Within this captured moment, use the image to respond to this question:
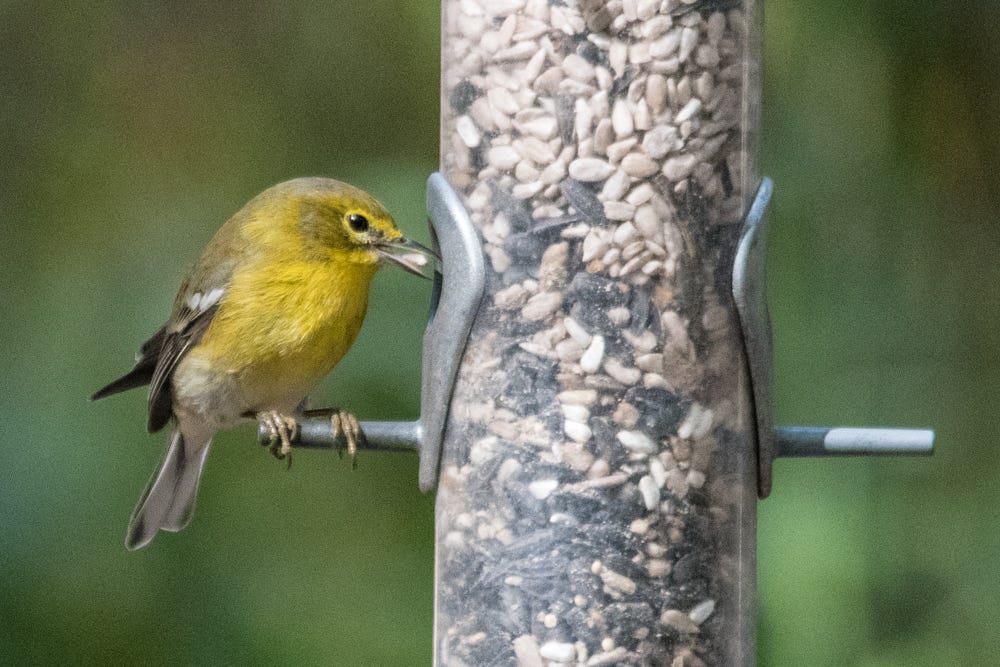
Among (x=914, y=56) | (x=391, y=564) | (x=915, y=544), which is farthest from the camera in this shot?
(x=391, y=564)

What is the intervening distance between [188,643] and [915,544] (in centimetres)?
241

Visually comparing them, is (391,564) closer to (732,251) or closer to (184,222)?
(184,222)

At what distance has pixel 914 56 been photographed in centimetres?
465

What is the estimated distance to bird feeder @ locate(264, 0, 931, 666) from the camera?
2992mm

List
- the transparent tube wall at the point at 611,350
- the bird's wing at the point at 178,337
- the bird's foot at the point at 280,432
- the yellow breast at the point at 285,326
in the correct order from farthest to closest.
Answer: the bird's wing at the point at 178,337, the yellow breast at the point at 285,326, the bird's foot at the point at 280,432, the transparent tube wall at the point at 611,350

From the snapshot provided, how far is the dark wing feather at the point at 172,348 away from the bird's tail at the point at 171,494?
0.19 metres

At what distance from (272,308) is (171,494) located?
0.94 meters

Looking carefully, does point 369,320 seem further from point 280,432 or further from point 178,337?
point 280,432

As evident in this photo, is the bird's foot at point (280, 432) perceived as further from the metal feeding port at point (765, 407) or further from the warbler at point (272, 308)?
the metal feeding port at point (765, 407)

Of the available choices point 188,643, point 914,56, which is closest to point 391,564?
point 188,643

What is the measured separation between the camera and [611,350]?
9.93 feet

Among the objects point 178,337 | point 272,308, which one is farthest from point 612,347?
point 178,337

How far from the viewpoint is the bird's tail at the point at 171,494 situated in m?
4.52

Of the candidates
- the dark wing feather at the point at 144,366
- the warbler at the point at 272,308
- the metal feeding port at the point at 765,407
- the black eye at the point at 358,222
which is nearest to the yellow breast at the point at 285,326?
the warbler at the point at 272,308
